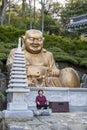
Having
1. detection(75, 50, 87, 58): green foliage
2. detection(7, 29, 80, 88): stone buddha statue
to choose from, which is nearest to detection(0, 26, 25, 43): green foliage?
detection(75, 50, 87, 58): green foliage

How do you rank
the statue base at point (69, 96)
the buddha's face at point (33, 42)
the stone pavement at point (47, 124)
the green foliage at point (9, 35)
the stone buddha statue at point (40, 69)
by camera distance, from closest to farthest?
the stone pavement at point (47, 124) < the statue base at point (69, 96) < the stone buddha statue at point (40, 69) < the buddha's face at point (33, 42) < the green foliage at point (9, 35)

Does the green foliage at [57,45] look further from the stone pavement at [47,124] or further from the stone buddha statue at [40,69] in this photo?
the stone pavement at [47,124]

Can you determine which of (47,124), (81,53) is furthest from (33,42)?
(81,53)

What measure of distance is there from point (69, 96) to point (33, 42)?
251 cm

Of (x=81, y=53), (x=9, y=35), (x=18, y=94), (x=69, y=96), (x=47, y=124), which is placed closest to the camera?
(x=47, y=124)

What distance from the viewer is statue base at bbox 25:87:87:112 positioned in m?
10.7

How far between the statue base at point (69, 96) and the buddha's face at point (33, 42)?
196 centimetres

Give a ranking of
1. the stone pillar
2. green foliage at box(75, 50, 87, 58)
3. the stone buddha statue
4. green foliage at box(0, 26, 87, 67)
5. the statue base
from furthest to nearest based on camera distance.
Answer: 1. green foliage at box(75, 50, 87, 58)
2. green foliage at box(0, 26, 87, 67)
3. the stone buddha statue
4. the statue base
5. the stone pillar

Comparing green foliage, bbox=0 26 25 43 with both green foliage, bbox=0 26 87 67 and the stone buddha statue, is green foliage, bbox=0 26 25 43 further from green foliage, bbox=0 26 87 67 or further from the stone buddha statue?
the stone buddha statue

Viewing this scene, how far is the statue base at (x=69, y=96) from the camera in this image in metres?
10.7

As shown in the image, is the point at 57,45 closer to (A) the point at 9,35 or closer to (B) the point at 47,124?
(A) the point at 9,35

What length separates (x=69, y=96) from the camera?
36.1ft

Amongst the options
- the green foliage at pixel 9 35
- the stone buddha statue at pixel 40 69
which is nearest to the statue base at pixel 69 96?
the stone buddha statue at pixel 40 69

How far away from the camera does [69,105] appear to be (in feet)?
35.5
